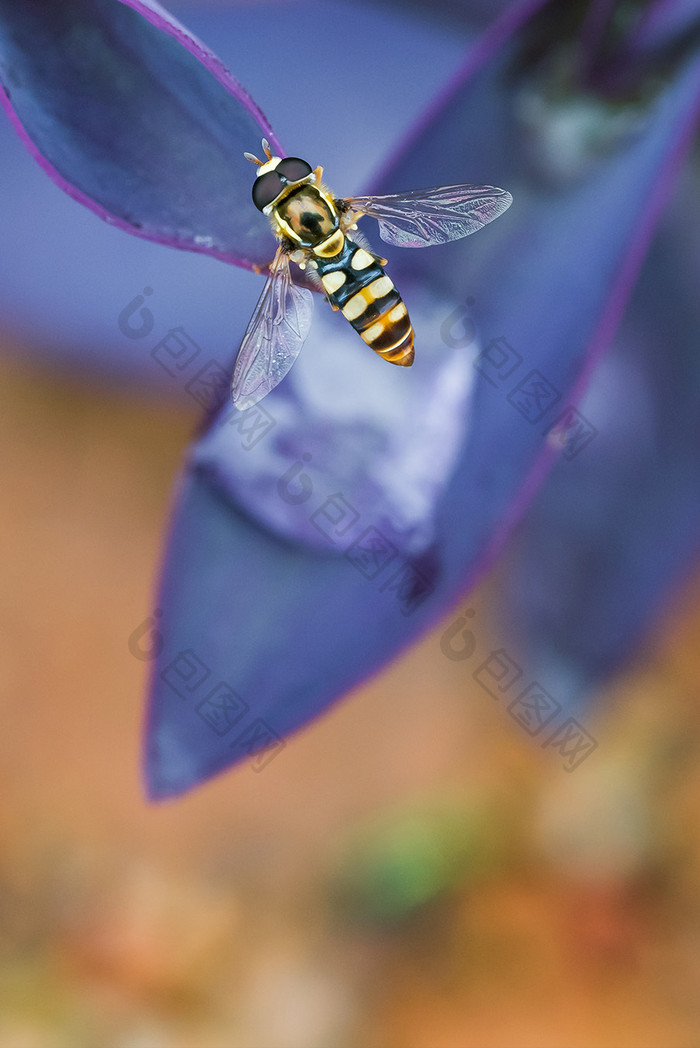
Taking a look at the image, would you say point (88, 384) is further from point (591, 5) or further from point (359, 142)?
point (591, 5)

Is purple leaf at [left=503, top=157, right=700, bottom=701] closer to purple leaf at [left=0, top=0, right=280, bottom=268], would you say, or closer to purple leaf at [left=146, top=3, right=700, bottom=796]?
purple leaf at [left=146, top=3, right=700, bottom=796]

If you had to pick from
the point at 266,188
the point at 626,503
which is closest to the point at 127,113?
the point at 266,188

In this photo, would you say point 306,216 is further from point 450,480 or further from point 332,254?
point 450,480

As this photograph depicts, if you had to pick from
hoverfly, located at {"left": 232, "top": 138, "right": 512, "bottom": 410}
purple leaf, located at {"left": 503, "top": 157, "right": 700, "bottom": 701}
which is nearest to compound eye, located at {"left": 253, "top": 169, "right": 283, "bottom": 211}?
hoverfly, located at {"left": 232, "top": 138, "right": 512, "bottom": 410}

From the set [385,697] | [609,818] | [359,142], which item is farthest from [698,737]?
[359,142]

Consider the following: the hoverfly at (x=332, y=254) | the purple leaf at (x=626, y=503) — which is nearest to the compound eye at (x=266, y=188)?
the hoverfly at (x=332, y=254)

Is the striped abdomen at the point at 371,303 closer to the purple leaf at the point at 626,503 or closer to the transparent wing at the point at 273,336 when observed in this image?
the transparent wing at the point at 273,336

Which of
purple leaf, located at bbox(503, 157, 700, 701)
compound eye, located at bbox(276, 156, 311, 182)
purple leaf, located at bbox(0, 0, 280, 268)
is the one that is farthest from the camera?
purple leaf, located at bbox(503, 157, 700, 701)
